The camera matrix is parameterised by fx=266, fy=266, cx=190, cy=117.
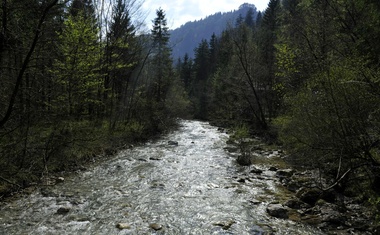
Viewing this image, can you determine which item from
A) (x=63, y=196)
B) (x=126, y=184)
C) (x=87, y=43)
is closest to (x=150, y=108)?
(x=87, y=43)

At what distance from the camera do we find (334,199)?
781cm

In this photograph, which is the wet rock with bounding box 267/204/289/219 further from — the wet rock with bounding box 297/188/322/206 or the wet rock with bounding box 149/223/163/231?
the wet rock with bounding box 149/223/163/231

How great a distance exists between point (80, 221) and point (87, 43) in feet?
30.9

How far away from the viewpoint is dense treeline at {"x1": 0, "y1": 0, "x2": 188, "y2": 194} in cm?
554

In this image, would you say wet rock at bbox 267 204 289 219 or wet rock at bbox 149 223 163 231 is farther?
wet rock at bbox 267 204 289 219

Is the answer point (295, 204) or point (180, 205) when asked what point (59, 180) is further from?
point (295, 204)

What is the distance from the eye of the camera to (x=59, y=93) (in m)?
9.15

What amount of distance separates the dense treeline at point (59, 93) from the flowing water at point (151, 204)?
0.98m

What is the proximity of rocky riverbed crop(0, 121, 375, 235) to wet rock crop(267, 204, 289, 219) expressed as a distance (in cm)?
3

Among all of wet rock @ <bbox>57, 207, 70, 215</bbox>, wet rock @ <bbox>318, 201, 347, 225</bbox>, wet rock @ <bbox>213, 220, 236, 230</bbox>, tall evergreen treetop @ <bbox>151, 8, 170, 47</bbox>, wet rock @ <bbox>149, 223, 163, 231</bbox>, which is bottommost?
wet rock @ <bbox>213, 220, 236, 230</bbox>

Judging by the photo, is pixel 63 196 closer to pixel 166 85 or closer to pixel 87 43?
pixel 87 43

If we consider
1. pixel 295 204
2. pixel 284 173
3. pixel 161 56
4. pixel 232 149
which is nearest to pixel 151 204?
pixel 295 204

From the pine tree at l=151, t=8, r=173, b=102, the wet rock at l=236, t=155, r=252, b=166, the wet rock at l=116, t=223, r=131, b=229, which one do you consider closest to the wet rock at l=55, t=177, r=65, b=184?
the wet rock at l=116, t=223, r=131, b=229

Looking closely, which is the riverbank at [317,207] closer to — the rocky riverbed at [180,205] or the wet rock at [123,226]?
the rocky riverbed at [180,205]
